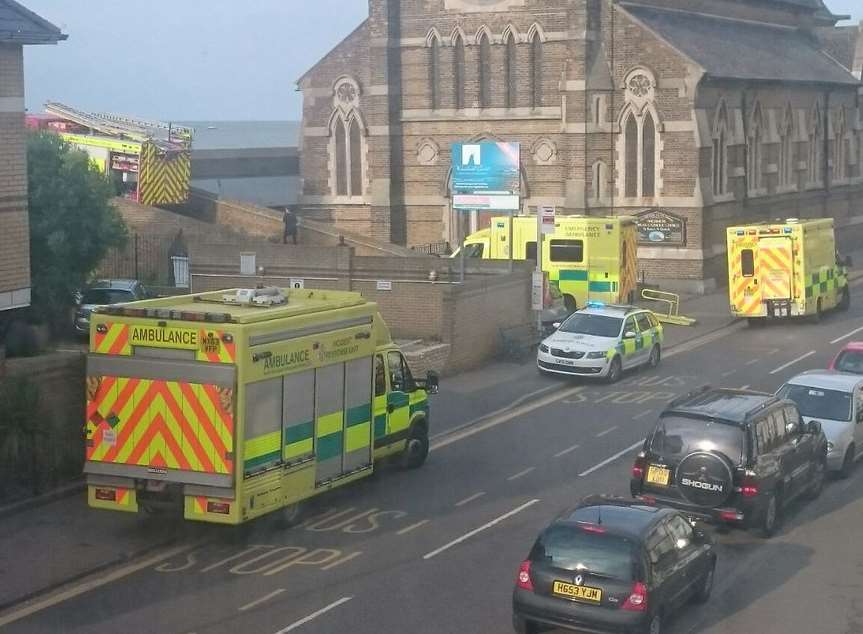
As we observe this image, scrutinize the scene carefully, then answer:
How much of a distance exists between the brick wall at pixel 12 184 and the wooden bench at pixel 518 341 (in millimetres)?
13600

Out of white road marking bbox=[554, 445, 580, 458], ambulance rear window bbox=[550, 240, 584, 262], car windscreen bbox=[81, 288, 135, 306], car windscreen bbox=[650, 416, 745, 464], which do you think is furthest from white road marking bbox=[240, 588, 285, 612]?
ambulance rear window bbox=[550, 240, 584, 262]

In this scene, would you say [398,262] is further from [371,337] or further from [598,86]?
[598,86]

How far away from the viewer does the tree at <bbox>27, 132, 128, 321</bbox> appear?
1310 inches

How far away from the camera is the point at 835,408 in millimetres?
21734

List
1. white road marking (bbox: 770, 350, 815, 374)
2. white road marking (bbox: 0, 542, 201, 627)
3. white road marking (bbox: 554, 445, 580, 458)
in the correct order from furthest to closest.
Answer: white road marking (bbox: 770, 350, 815, 374), white road marking (bbox: 554, 445, 580, 458), white road marking (bbox: 0, 542, 201, 627)

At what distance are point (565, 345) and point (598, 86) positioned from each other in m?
18.9

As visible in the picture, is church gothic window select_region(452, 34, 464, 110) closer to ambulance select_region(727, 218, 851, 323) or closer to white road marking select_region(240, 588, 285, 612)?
ambulance select_region(727, 218, 851, 323)

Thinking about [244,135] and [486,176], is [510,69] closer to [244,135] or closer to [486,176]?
[486,176]

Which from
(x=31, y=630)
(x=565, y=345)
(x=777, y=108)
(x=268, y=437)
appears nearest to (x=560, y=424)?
(x=565, y=345)

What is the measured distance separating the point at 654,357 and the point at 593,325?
2.05 m

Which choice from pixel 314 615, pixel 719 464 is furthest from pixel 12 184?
pixel 719 464

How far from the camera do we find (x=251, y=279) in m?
33.5

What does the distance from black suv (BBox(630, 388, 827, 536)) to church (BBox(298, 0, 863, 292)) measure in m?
26.2

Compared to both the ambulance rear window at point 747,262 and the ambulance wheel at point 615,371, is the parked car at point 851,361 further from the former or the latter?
the ambulance rear window at point 747,262
